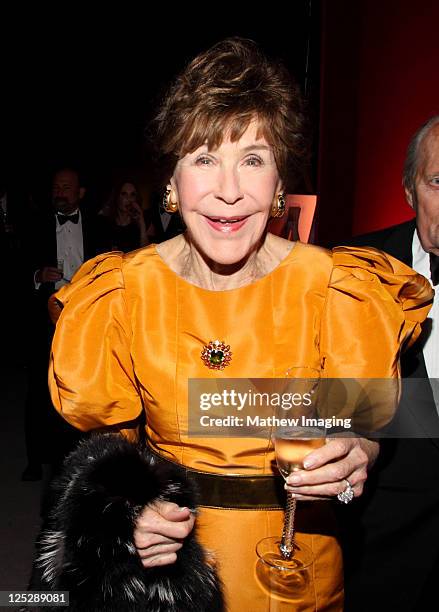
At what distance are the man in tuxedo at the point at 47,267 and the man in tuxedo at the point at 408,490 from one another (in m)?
2.37

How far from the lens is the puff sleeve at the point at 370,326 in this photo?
4.89 ft

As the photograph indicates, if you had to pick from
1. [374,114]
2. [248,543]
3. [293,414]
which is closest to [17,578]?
[248,543]

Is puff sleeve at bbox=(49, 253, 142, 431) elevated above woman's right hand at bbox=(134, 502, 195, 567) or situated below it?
above

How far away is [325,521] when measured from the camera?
5.16ft

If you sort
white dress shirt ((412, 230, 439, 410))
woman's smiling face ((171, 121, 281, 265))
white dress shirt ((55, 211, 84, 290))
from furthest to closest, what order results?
white dress shirt ((55, 211, 84, 290)) < white dress shirt ((412, 230, 439, 410)) < woman's smiling face ((171, 121, 281, 265))

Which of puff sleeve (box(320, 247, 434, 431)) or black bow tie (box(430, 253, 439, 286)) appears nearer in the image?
puff sleeve (box(320, 247, 434, 431))

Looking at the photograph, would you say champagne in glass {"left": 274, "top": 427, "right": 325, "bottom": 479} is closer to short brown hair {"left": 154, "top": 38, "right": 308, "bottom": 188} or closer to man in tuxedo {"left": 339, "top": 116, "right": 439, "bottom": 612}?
short brown hair {"left": 154, "top": 38, "right": 308, "bottom": 188}

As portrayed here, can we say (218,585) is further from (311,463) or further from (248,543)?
(311,463)

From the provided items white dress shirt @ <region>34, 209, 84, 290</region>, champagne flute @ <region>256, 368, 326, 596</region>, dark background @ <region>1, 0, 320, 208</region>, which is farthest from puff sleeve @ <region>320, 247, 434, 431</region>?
dark background @ <region>1, 0, 320, 208</region>

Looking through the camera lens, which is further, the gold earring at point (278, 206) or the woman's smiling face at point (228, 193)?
the gold earring at point (278, 206)

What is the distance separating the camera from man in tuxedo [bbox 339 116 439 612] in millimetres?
2092

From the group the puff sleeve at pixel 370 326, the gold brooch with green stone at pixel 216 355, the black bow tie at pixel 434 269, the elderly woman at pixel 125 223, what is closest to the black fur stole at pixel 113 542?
the gold brooch with green stone at pixel 216 355

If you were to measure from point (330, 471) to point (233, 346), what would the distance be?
0.42m

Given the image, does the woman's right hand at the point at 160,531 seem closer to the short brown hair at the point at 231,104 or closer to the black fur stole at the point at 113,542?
the black fur stole at the point at 113,542
